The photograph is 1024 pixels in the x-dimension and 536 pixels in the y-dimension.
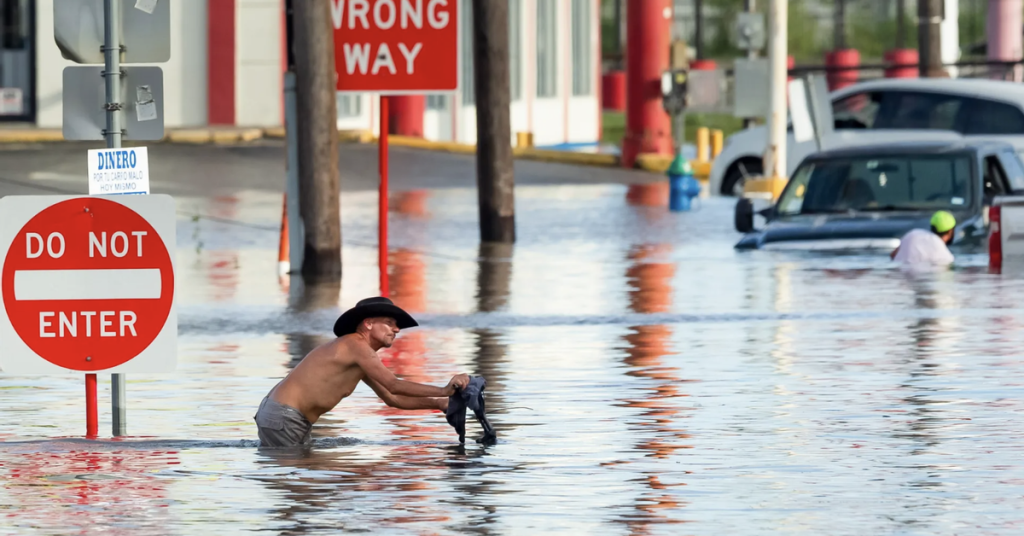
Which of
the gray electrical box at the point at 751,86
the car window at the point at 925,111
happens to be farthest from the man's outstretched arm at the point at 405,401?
the gray electrical box at the point at 751,86

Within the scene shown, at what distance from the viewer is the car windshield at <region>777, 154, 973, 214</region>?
22.8 metres

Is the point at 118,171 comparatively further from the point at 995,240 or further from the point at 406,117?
the point at 406,117

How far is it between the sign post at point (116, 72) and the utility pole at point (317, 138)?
8287mm

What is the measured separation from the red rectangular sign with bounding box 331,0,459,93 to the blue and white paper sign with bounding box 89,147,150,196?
22.6 ft

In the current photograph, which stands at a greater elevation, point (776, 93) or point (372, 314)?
point (776, 93)

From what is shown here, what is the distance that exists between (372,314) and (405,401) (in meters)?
0.44

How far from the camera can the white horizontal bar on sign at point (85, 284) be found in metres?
11.9

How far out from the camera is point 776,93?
3309 centimetres

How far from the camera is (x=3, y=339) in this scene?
11984 mm

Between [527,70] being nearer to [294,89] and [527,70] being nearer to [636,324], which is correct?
[294,89]

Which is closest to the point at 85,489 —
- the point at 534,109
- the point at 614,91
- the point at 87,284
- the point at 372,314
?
the point at 87,284

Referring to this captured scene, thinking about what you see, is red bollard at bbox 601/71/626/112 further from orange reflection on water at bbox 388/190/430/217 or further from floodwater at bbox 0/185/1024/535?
floodwater at bbox 0/185/1024/535

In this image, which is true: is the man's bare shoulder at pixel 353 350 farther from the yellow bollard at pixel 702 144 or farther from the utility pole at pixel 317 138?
the yellow bollard at pixel 702 144

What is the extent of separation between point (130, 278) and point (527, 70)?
1453 inches
